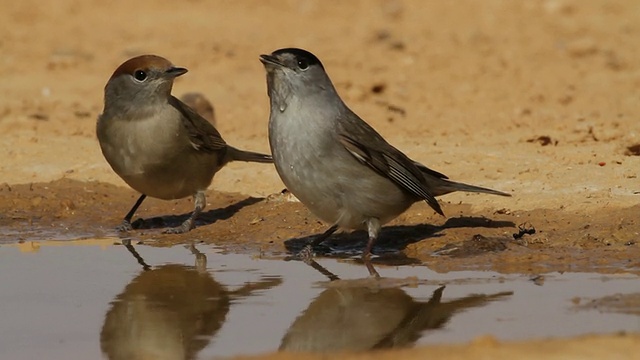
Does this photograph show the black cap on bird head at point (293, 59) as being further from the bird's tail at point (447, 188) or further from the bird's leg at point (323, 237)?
the bird's tail at point (447, 188)

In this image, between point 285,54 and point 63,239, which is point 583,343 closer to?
point 285,54

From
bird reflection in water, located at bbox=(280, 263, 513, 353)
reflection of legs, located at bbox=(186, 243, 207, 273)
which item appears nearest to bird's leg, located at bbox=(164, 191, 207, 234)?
reflection of legs, located at bbox=(186, 243, 207, 273)

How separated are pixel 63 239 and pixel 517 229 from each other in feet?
11.2

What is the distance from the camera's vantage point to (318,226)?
10.2 meters

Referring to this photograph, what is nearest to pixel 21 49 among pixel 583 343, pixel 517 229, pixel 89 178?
pixel 89 178

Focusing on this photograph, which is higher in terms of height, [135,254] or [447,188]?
[447,188]

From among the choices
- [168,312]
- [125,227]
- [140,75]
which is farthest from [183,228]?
[168,312]

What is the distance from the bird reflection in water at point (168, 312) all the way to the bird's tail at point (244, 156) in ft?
6.98

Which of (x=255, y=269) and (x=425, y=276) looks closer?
(x=425, y=276)

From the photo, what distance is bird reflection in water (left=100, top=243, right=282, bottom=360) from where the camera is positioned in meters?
6.78

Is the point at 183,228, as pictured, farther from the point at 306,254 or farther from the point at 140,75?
the point at 306,254

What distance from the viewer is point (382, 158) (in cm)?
908

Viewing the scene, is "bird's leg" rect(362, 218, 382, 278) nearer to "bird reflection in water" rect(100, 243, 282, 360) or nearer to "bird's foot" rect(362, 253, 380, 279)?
"bird's foot" rect(362, 253, 380, 279)

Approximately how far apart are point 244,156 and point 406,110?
3.75m
